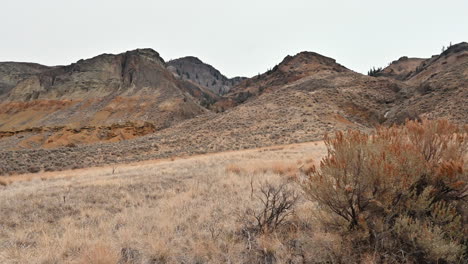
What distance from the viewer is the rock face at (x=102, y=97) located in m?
53.0

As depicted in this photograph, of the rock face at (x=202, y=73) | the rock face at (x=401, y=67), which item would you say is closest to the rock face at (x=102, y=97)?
the rock face at (x=401, y=67)

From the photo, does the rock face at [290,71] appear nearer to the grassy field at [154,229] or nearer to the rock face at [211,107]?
the rock face at [211,107]

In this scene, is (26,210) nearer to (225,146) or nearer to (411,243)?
(411,243)

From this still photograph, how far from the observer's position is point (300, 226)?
413cm

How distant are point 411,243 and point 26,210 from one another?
7481 millimetres

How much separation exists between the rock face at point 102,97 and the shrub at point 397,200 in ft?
155

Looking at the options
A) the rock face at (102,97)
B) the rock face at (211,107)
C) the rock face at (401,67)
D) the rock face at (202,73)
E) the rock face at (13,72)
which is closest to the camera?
the rock face at (211,107)

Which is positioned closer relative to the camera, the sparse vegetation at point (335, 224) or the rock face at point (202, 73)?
the sparse vegetation at point (335, 224)

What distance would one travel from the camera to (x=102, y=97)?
6100 centimetres

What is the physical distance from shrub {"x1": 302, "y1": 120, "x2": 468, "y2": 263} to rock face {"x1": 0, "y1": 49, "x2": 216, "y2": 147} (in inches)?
1863

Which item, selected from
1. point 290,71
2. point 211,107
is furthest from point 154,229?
point 290,71

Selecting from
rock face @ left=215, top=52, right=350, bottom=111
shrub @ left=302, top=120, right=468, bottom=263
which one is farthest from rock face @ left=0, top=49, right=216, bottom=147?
shrub @ left=302, top=120, right=468, bottom=263

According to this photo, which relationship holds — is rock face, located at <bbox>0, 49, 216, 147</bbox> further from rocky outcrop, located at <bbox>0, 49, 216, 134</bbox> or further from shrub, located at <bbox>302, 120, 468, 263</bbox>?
shrub, located at <bbox>302, 120, 468, 263</bbox>

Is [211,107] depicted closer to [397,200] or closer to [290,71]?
[290,71]
